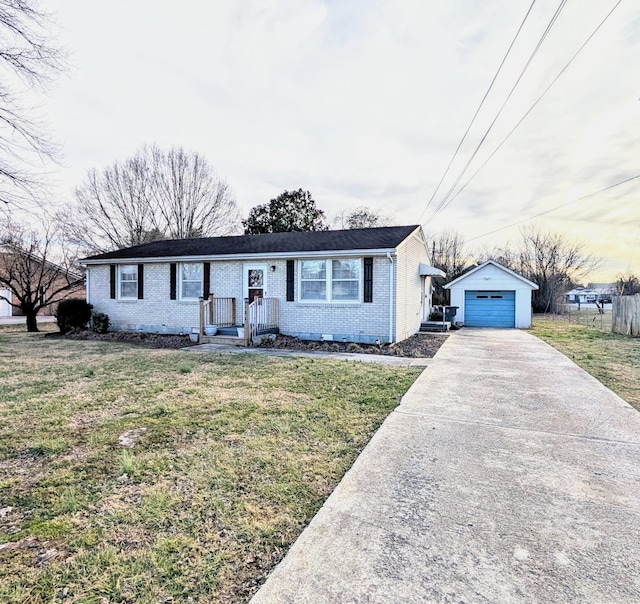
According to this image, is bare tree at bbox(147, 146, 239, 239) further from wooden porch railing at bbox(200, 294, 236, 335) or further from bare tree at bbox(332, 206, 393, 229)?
wooden porch railing at bbox(200, 294, 236, 335)

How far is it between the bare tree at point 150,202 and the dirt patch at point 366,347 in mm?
19146

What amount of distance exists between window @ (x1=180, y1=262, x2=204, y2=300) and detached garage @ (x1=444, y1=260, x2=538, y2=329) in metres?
12.5

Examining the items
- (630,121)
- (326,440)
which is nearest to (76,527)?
(326,440)

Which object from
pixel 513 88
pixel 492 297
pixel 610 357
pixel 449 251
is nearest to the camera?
pixel 610 357

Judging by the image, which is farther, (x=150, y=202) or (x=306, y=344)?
(x=150, y=202)

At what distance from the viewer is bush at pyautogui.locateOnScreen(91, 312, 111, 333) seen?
14109mm

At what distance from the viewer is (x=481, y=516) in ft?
8.65

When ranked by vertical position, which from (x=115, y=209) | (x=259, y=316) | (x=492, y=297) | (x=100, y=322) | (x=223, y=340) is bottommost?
(x=223, y=340)

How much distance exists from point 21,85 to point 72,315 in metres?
8.15

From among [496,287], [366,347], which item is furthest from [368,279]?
[496,287]

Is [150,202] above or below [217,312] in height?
above

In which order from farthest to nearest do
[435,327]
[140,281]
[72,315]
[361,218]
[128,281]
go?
[361,218] < [435,327] < [128,281] < [72,315] < [140,281]

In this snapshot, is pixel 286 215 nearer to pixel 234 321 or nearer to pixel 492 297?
pixel 492 297

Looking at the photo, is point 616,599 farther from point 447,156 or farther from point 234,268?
point 447,156
